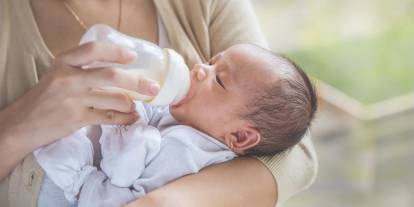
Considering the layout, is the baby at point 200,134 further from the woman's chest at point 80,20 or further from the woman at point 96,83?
the woman's chest at point 80,20

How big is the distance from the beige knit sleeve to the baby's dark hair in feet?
0.26

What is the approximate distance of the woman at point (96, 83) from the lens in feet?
4.03

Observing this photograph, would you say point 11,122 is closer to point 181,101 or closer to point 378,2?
point 181,101

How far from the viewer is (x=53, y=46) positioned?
1.44m

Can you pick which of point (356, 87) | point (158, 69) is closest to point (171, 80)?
point (158, 69)

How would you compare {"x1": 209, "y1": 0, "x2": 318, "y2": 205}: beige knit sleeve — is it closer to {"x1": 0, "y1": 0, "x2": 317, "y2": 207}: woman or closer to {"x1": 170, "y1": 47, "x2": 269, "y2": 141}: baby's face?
{"x1": 0, "y1": 0, "x2": 317, "y2": 207}: woman

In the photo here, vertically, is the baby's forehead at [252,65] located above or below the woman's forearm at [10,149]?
above

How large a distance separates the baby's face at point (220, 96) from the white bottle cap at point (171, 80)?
6cm

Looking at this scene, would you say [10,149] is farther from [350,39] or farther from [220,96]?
[350,39]

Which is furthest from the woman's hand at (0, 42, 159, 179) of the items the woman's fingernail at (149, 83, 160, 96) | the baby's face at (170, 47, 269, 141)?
the baby's face at (170, 47, 269, 141)

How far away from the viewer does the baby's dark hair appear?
1.29 meters

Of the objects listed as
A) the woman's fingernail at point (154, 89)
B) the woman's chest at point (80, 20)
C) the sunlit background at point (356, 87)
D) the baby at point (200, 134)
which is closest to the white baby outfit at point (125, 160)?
the baby at point (200, 134)

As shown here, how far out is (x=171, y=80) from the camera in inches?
48.3

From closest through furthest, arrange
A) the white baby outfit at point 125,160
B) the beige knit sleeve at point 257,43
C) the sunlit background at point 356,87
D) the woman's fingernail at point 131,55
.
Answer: the woman's fingernail at point 131,55 → the white baby outfit at point 125,160 → the beige knit sleeve at point 257,43 → the sunlit background at point 356,87
